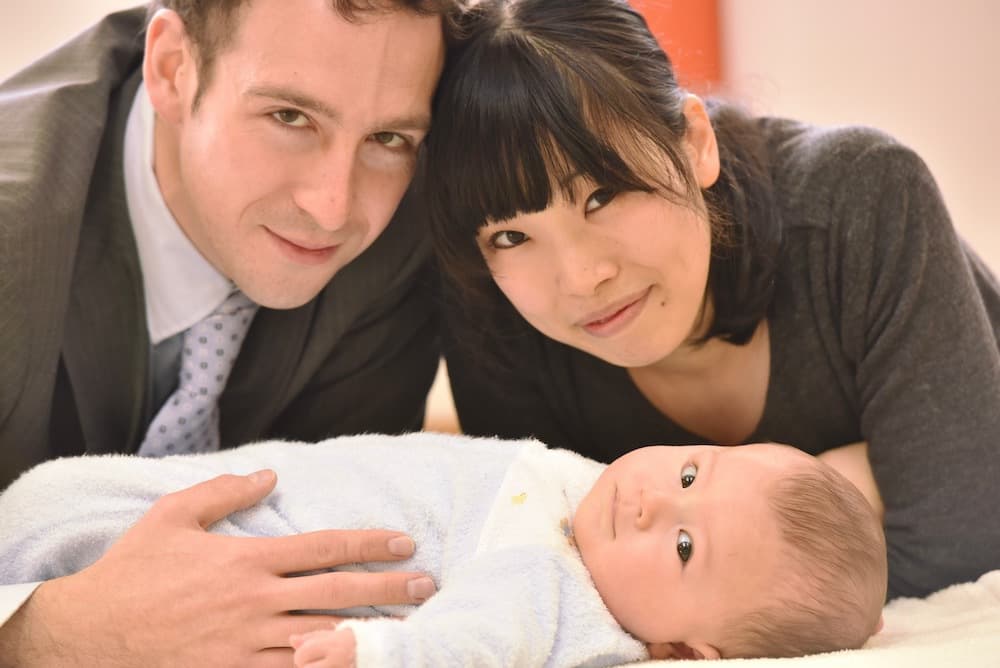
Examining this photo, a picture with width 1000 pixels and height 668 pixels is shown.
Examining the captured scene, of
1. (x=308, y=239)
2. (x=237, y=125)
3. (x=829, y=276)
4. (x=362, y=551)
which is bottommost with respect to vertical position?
(x=362, y=551)

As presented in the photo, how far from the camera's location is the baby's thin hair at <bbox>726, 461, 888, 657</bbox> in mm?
1040

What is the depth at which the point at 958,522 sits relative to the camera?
52.1 inches

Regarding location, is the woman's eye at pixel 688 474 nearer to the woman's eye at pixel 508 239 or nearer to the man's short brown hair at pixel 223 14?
the woman's eye at pixel 508 239

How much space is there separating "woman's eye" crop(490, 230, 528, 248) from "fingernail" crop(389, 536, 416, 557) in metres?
0.42

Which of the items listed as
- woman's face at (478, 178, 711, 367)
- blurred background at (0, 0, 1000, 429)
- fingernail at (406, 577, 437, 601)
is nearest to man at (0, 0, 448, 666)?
fingernail at (406, 577, 437, 601)

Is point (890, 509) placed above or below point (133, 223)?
below

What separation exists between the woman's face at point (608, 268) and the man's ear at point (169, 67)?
47 centimetres

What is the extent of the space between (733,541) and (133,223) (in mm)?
993

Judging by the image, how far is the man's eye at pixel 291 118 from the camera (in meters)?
1.35

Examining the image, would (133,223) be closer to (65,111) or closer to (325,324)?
(65,111)

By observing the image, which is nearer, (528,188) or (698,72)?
(528,188)

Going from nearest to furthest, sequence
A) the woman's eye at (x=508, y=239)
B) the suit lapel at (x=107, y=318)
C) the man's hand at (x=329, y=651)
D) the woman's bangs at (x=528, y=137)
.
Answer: the man's hand at (x=329, y=651) → the woman's bangs at (x=528, y=137) → the woman's eye at (x=508, y=239) → the suit lapel at (x=107, y=318)

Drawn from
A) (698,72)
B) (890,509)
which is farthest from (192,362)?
(698,72)

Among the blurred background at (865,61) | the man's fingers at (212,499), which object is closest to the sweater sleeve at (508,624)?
the man's fingers at (212,499)
